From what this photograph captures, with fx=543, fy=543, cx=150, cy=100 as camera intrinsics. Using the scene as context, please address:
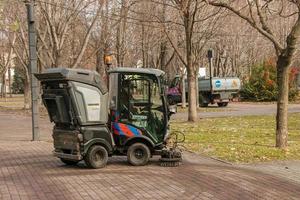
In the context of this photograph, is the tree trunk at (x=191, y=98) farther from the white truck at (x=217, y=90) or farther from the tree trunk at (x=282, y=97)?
the white truck at (x=217, y=90)

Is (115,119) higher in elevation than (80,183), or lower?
higher

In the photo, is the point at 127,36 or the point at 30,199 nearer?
the point at 30,199

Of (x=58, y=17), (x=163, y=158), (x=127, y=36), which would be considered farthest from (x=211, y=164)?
(x=127, y=36)

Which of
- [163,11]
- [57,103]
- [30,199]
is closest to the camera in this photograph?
[30,199]

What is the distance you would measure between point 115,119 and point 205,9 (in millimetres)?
16598

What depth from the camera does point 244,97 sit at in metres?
47.5

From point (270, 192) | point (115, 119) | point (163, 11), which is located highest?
point (163, 11)

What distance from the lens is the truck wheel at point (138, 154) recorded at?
1120 cm

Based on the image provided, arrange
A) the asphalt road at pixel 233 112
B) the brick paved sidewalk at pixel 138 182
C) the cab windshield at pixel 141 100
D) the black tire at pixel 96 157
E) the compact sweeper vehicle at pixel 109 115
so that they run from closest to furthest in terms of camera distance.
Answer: the brick paved sidewalk at pixel 138 182
the compact sweeper vehicle at pixel 109 115
the black tire at pixel 96 157
the cab windshield at pixel 141 100
the asphalt road at pixel 233 112

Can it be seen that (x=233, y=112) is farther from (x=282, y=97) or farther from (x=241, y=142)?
(x=282, y=97)

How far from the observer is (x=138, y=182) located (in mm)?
9461

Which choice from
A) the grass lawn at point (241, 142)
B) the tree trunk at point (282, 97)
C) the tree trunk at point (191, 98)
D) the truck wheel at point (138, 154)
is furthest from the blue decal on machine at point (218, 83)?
the truck wheel at point (138, 154)

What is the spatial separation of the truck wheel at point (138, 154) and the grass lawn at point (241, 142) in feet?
6.59

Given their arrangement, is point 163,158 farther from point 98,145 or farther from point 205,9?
point 205,9
